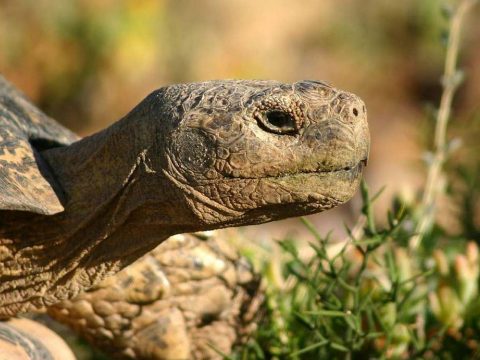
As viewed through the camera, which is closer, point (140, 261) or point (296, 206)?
point (296, 206)

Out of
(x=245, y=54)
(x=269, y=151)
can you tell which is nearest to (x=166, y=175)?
(x=269, y=151)

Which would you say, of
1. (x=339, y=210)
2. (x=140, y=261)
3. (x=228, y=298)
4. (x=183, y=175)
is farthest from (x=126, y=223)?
(x=339, y=210)

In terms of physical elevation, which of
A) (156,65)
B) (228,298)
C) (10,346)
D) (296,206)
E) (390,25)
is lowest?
(10,346)

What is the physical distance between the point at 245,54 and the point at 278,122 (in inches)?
253

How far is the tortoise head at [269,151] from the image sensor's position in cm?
156

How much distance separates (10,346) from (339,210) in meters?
5.28

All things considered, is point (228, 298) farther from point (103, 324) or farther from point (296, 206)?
point (296, 206)

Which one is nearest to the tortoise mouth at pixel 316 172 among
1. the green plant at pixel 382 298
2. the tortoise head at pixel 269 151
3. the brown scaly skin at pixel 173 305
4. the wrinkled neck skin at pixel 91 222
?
the tortoise head at pixel 269 151

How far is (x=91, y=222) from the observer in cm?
→ 179

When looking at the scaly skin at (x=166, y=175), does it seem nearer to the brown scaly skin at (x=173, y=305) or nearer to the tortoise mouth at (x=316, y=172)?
the tortoise mouth at (x=316, y=172)

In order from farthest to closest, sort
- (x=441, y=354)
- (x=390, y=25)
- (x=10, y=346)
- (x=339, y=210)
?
1. (x=390, y=25)
2. (x=339, y=210)
3. (x=441, y=354)
4. (x=10, y=346)

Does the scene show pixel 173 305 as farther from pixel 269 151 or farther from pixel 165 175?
pixel 269 151

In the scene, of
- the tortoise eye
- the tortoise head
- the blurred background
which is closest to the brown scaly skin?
the tortoise head

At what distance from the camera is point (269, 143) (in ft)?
5.13
